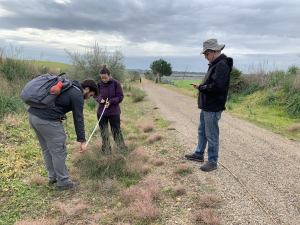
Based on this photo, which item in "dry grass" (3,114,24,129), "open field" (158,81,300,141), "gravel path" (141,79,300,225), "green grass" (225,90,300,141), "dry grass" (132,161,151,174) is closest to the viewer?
"gravel path" (141,79,300,225)

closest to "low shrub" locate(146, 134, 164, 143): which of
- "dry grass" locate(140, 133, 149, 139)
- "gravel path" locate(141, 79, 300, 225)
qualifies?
"dry grass" locate(140, 133, 149, 139)

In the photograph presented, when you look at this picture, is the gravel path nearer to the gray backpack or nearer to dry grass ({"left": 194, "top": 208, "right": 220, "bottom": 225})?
dry grass ({"left": 194, "top": 208, "right": 220, "bottom": 225})

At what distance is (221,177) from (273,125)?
17.4ft

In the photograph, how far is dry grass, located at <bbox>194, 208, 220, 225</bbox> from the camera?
2582mm

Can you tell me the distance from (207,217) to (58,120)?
2.56 meters

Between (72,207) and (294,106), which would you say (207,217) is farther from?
(294,106)

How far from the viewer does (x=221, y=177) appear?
3.74m

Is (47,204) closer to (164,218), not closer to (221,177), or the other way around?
(164,218)

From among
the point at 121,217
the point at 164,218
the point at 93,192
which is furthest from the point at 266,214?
the point at 93,192

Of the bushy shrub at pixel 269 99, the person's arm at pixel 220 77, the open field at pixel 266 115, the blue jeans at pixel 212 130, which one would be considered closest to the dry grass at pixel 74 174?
the blue jeans at pixel 212 130

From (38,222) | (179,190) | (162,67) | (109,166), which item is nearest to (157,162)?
(109,166)

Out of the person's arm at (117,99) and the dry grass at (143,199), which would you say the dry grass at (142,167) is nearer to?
the dry grass at (143,199)

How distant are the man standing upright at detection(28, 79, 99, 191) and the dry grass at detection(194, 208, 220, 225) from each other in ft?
6.52

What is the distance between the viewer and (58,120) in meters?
3.01
